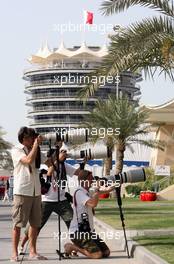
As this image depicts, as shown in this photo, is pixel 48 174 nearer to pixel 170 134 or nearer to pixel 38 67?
pixel 170 134

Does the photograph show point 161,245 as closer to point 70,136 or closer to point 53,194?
point 53,194

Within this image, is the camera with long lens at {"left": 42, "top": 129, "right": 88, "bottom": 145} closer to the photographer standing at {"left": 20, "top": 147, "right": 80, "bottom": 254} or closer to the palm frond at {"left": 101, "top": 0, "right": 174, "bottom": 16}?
the photographer standing at {"left": 20, "top": 147, "right": 80, "bottom": 254}

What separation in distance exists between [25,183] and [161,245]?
2864 millimetres

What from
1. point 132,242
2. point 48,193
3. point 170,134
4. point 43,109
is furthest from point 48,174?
point 43,109

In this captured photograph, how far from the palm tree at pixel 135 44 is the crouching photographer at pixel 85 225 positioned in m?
3.35

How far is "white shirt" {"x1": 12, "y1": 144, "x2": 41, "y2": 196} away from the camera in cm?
1022

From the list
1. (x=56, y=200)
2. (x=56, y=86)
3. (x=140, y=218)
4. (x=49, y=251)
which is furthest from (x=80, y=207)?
(x=56, y=86)

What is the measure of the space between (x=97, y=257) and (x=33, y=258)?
96 centimetres

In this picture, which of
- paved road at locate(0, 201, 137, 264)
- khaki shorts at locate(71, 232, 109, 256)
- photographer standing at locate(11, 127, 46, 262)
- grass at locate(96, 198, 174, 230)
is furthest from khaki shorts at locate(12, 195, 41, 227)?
grass at locate(96, 198, 174, 230)

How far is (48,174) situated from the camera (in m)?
11.7

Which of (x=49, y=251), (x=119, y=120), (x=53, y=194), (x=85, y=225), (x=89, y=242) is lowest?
(x=49, y=251)

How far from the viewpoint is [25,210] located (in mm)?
10281

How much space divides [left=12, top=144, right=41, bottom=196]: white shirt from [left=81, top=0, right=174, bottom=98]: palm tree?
365 centimetres

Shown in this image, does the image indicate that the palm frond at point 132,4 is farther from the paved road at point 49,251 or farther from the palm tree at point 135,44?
the paved road at point 49,251
